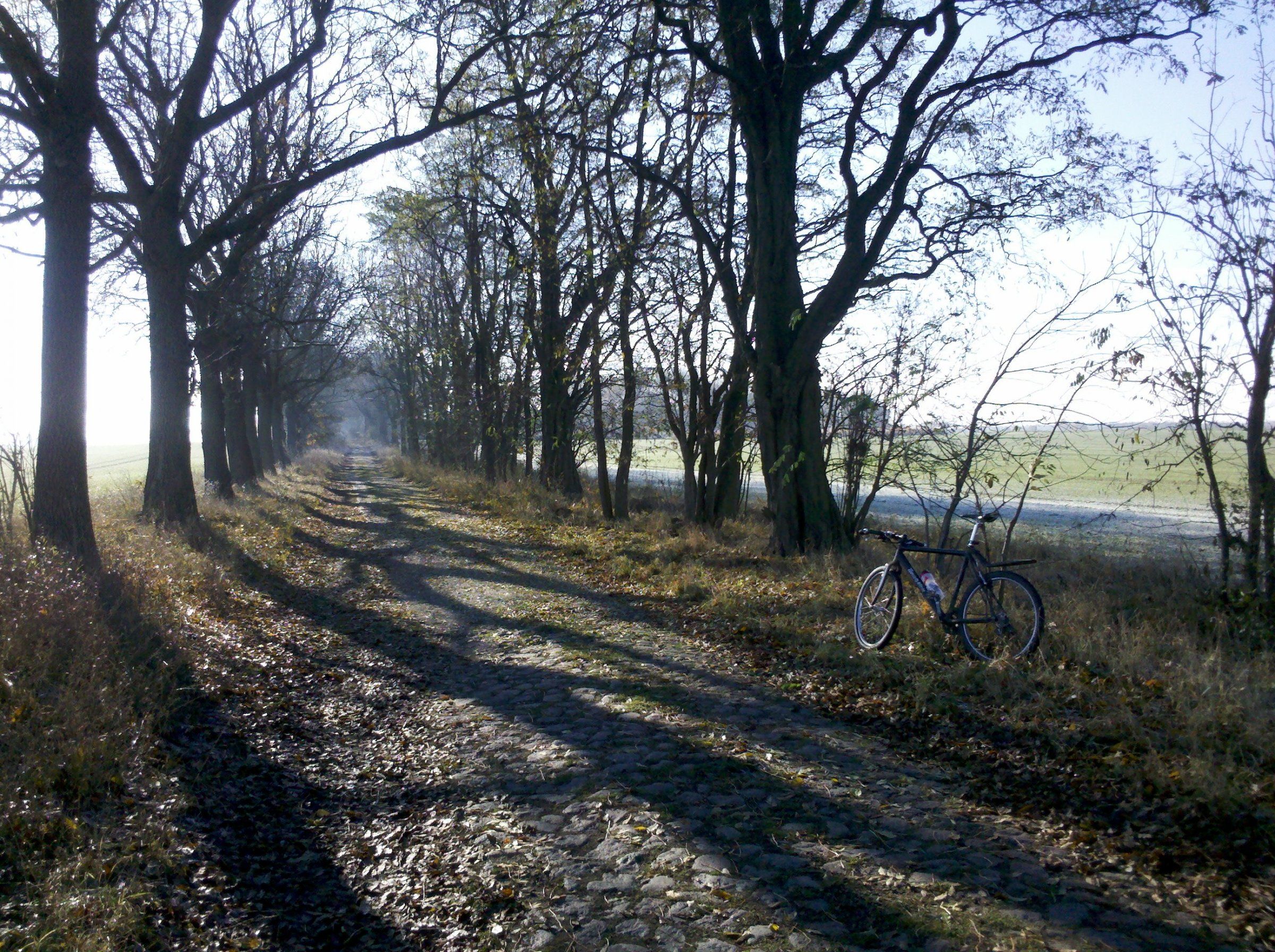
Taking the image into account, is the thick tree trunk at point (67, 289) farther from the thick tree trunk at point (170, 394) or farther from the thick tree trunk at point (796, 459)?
the thick tree trunk at point (796, 459)

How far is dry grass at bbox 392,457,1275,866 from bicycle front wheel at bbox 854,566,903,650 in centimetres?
18

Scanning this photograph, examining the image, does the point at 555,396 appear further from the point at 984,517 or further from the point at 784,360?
the point at 984,517

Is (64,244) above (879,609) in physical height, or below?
above

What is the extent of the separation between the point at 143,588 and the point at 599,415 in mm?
13351

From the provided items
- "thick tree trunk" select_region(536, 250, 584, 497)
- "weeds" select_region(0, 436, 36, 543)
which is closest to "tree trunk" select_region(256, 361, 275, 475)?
"thick tree trunk" select_region(536, 250, 584, 497)

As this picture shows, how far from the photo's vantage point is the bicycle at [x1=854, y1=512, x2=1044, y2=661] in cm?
726

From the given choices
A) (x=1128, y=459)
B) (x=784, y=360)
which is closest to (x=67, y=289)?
(x=784, y=360)

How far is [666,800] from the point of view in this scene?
→ 5262mm

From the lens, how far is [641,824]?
4961mm

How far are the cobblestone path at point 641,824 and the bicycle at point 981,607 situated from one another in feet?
5.19

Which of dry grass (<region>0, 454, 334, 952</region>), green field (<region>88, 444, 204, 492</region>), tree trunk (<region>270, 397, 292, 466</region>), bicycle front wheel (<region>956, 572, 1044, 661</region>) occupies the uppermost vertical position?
tree trunk (<region>270, 397, 292, 466</region>)

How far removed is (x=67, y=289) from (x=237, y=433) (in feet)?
68.6

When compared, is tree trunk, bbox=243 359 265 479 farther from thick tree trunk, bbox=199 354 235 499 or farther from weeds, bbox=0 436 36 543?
weeds, bbox=0 436 36 543

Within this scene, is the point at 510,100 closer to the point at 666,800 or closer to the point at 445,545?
the point at 445,545
